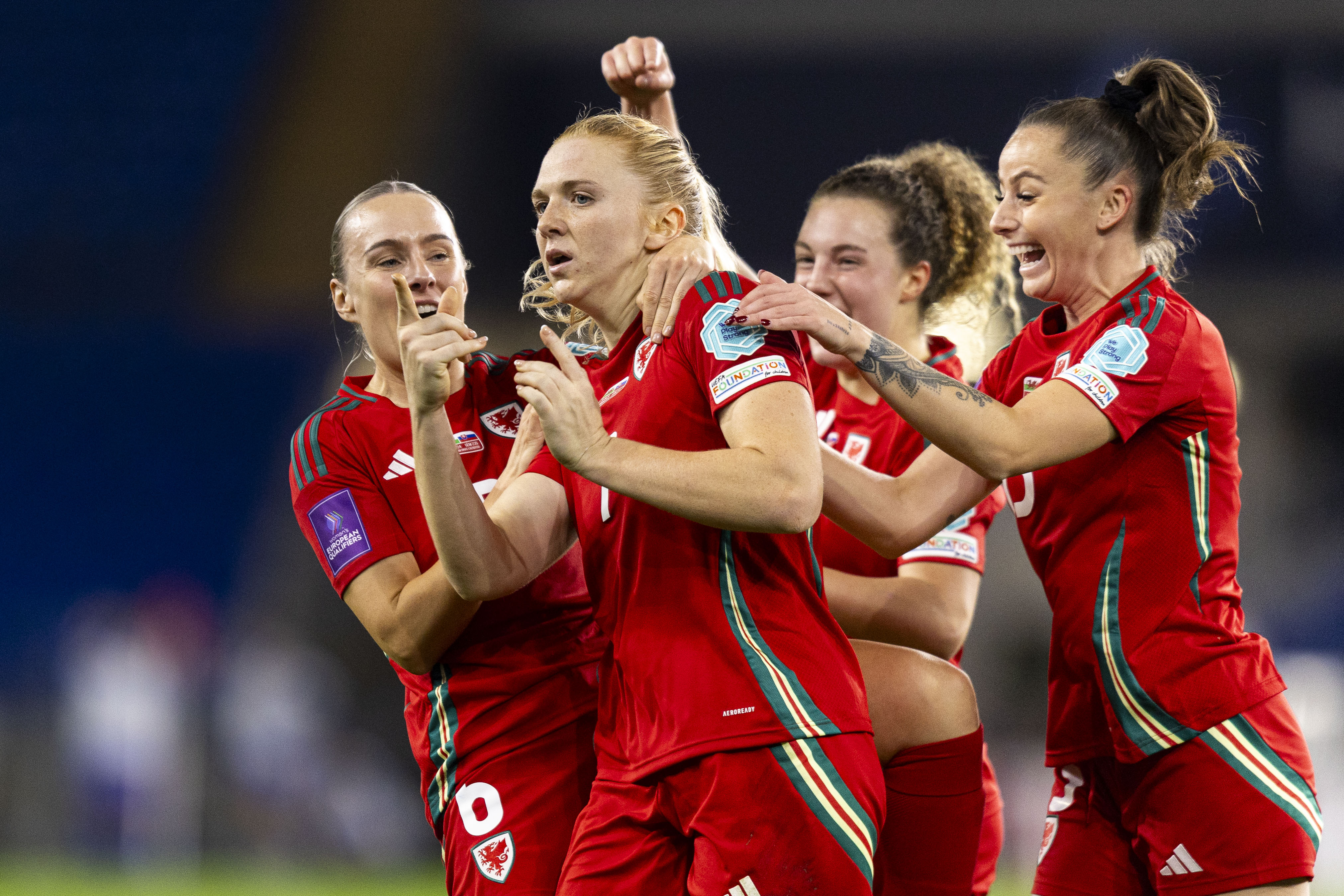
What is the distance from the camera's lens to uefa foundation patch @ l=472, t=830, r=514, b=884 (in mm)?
2973

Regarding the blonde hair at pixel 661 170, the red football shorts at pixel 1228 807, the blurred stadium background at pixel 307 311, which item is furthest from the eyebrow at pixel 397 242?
the blurred stadium background at pixel 307 311

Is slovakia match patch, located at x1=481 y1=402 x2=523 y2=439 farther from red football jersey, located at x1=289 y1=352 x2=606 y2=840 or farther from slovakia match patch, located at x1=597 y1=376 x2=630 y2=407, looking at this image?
slovakia match patch, located at x1=597 y1=376 x2=630 y2=407

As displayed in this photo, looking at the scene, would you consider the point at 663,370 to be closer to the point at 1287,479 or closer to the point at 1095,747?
the point at 1095,747

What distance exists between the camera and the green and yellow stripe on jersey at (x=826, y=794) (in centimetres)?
236

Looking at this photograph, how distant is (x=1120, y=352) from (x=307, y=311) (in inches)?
453

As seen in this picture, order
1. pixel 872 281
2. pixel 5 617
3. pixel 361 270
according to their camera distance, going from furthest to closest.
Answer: pixel 5 617
pixel 872 281
pixel 361 270

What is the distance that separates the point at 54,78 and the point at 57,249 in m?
3.25

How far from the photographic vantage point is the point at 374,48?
15.3 meters

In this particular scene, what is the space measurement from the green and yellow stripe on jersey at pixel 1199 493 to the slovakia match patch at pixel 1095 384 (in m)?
0.24

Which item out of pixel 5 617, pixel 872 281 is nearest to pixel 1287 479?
pixel 872 281

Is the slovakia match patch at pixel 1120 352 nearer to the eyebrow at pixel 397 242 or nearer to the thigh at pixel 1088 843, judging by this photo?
the thigh at pixel 1088 843

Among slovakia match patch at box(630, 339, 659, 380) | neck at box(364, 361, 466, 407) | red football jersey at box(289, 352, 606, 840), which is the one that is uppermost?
neck at box(364, 361, 466, 407)

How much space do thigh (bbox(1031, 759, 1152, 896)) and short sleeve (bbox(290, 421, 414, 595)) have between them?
1.63 metres

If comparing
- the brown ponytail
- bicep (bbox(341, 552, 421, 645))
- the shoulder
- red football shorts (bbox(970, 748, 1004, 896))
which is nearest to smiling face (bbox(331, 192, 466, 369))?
the shoulder
